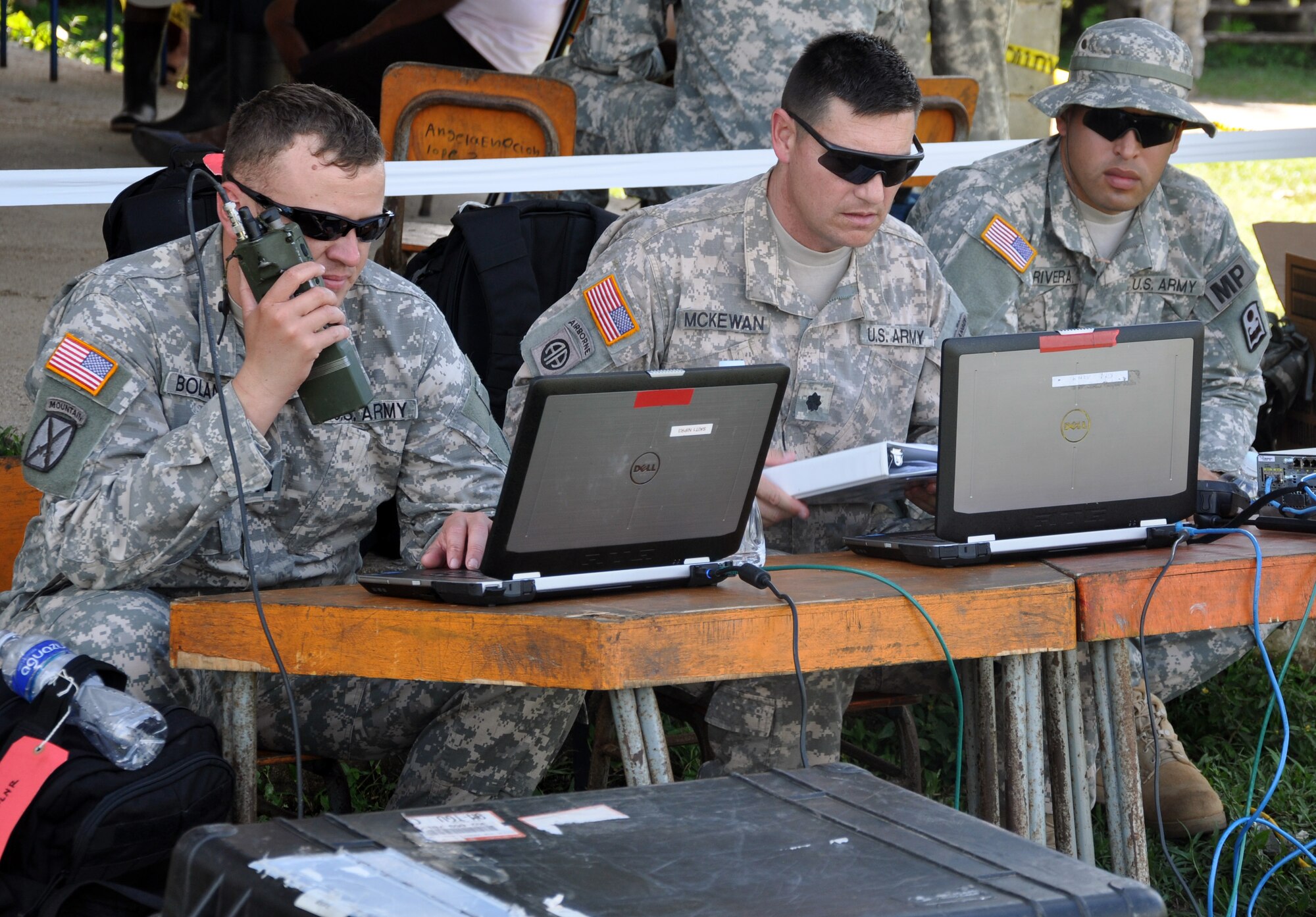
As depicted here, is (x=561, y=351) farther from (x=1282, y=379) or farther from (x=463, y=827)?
(x=1282, y=379)

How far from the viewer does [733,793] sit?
67.7 inches

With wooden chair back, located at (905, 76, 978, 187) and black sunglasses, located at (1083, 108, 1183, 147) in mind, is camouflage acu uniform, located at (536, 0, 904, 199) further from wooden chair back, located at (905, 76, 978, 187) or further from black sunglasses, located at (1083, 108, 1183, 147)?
black sunglasses, located at (1083, 108, 1183, 147)

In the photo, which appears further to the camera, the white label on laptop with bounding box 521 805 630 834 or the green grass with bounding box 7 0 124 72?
the green grass with bounding box 7 0 124 72

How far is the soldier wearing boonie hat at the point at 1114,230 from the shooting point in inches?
137

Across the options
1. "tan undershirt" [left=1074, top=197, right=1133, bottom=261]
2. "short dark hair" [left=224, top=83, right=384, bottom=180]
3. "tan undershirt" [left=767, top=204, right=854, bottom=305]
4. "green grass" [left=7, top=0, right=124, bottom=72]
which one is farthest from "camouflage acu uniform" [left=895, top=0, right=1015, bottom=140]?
"green grass" [left=7, top=0, right=124, bottom=72]

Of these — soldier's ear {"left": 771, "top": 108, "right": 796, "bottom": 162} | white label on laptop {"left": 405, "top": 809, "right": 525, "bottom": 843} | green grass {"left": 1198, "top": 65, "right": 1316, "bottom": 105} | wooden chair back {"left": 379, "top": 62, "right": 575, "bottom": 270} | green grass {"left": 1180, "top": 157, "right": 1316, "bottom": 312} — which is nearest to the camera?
white label on laptop {"left": 405, "top": 809, "right": 525, "bottom": 843}

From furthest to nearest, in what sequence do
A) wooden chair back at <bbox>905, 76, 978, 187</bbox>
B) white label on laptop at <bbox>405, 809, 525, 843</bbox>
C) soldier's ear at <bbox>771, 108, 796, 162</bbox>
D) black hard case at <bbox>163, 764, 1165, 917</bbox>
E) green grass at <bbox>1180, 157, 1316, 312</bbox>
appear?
green grass at <bbox>1180, 157, 1316, 312</bbox>
wooden chair back at <bbox>905, 76, 978, 187</bbox>
soldier's ear at <bbox>771, 108, 796, 162</bbox>
white label on laptop at <bbox>405, 809, 525, 843</bbox>
black hard case at <bbox>163, 764, 1165, 917</bbox>

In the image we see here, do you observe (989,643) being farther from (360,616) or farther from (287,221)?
(287,221)

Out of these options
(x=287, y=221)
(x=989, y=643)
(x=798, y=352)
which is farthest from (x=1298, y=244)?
(x=287, y=221)

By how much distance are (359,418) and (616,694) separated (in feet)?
2.65

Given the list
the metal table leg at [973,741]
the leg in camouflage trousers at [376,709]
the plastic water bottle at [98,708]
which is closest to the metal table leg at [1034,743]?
the metal table leg at [973,741]

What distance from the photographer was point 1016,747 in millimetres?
2256

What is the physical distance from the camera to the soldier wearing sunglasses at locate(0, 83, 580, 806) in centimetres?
219

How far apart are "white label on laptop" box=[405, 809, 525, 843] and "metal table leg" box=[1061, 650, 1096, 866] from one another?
3.65 ft
